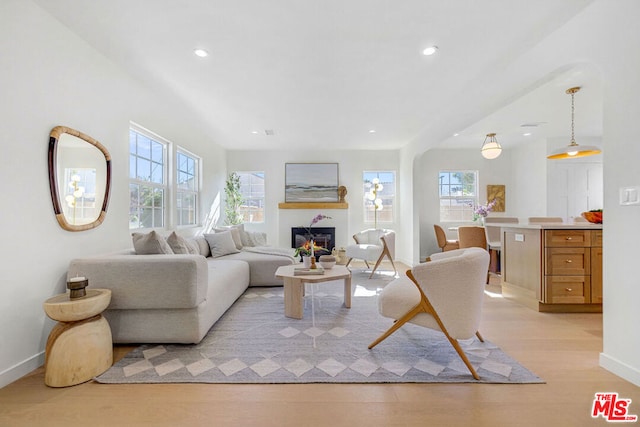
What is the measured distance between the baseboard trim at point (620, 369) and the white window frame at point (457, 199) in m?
4.87

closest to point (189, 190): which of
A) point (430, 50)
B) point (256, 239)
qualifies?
point (256, 239)

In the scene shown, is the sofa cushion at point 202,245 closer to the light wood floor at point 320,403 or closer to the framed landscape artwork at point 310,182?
the light wood floor at point 320,403

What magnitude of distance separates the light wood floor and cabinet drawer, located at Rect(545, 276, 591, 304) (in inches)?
47.4

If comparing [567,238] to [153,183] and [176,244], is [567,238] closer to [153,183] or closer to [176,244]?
[176,244]

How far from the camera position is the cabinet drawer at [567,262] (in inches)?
116

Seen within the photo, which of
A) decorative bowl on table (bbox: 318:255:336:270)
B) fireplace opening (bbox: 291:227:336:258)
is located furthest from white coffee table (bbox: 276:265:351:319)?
fireplace opening (bbox: 291:227:336:258)

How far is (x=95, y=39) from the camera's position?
94.1 inches

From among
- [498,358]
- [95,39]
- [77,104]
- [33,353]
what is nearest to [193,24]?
[95,39]

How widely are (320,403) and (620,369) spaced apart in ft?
6.22

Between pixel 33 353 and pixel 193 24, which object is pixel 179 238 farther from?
pixel 193 24

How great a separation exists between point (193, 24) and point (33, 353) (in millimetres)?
2611

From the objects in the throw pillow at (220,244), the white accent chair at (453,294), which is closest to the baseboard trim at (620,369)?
the white accent chair at (453,294)

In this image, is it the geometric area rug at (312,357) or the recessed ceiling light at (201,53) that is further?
the recessed ceiling light at (201,53)

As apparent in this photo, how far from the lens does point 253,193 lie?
21.9ft
